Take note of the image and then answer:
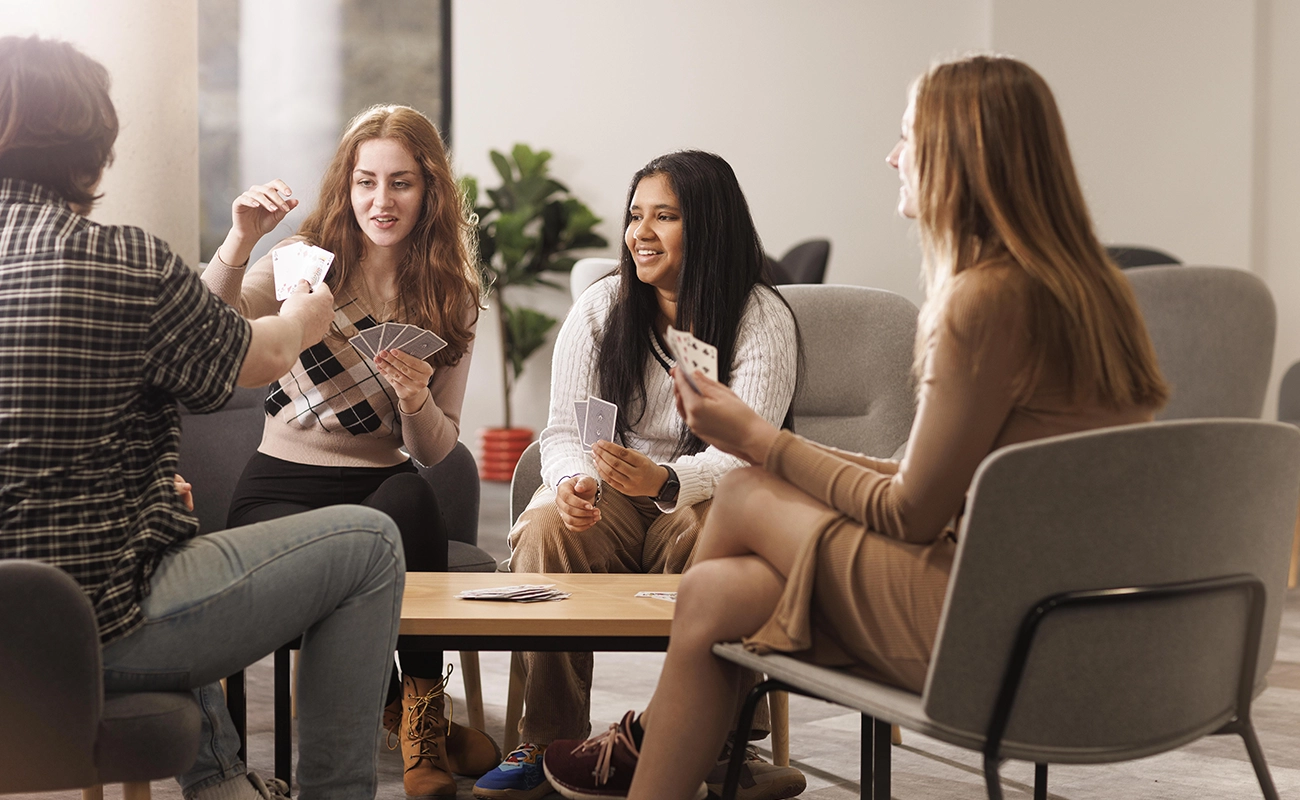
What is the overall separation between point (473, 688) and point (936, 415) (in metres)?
1.59

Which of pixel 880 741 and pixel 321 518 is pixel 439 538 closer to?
pixel 321 518

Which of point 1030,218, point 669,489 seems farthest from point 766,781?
point 1030,218

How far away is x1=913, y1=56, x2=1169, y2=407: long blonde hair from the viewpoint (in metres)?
1.38

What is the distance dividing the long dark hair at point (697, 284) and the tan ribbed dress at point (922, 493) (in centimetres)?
101

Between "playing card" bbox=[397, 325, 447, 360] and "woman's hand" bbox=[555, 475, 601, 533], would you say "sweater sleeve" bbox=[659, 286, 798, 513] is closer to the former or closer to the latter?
"woman's hand" bbox=[555, 475, 601, 533]

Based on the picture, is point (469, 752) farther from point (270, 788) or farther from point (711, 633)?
point (711, 633)

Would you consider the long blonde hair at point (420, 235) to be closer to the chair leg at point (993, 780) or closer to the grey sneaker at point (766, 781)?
the grey sneaker at point (766, 781)

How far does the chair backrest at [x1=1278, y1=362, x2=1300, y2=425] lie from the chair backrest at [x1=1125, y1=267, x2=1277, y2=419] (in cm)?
214

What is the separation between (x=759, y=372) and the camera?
2.47m

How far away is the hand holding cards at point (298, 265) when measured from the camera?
2270 millimetres

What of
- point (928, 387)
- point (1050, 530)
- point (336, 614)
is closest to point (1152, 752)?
point (1050, 530)

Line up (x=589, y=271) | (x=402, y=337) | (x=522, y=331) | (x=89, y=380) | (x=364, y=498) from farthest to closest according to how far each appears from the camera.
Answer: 1. (x=522, y=331)
2. (x=589, y=271)
3. (x=364, y=498)
4. (x=402, y=337)
5. (x=89, y=380)

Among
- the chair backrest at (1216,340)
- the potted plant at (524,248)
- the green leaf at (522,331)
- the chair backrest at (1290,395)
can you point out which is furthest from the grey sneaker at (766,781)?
the green leaf at (522,331)

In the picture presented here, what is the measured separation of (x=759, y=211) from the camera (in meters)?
7.31
